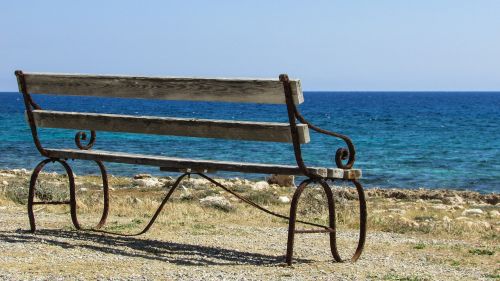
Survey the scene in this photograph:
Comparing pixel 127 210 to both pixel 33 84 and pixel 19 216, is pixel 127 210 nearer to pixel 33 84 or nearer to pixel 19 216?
pixel 19 216

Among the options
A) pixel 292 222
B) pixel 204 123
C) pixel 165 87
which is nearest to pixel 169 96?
pixel 165 87

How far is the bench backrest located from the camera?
23.7ft

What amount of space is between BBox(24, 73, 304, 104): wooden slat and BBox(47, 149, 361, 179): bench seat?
60cm

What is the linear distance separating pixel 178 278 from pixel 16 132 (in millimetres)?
52464

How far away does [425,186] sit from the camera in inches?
1056

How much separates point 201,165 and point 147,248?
1065mm

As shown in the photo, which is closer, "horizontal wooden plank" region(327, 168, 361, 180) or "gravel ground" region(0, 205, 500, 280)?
"gravel ground" region(0, 205, 500, 280)

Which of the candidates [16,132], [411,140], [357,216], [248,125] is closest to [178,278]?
[248,125]

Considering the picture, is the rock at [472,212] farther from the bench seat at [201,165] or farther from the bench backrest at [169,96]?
the bench backrest at [169,96]

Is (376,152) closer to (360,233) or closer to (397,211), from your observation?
(397,211)

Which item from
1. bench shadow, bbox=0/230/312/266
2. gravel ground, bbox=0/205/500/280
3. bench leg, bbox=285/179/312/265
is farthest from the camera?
bench shadow, bbox=0/230/312/266

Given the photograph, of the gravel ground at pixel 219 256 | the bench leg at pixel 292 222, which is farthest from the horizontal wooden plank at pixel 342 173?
the gravel ground at pixel 219 256

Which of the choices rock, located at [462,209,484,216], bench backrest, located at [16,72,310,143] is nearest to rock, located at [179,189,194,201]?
rock, located at [462,209,484,216]

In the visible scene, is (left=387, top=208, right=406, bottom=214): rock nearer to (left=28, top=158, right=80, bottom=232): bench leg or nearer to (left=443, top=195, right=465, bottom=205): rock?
(left=443, top=195, right=465, bottom=205): rock
